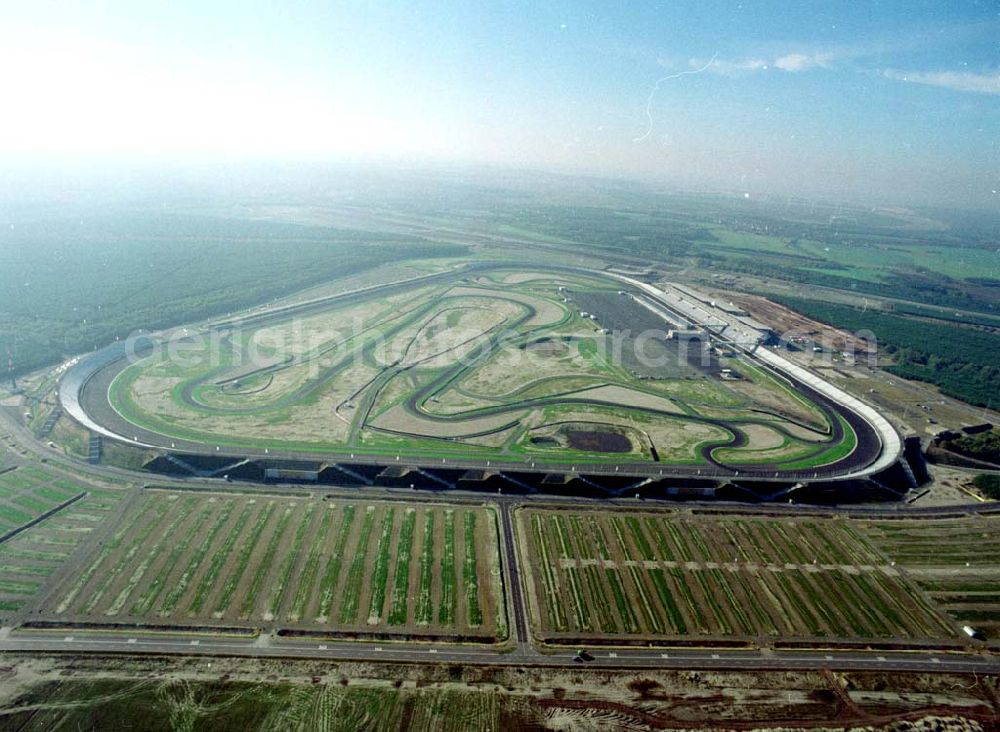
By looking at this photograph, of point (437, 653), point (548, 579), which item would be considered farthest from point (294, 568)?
point (548, 579)

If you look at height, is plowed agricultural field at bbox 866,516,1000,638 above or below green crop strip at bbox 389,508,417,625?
above

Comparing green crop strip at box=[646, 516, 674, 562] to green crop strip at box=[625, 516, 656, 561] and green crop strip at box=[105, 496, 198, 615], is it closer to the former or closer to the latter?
green crop strip at box=[625, 516, 656, 561]

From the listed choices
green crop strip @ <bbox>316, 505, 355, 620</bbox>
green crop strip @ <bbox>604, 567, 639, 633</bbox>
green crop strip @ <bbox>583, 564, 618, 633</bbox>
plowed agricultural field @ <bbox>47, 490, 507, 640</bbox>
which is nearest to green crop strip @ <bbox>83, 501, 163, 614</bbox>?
plowed agricultural field @ <bbox>47, 490, 507, 640</bbox>

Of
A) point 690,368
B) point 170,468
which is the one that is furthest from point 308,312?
point 690,368

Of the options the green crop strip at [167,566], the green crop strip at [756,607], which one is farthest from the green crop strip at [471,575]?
the green crop strip at [167,566]

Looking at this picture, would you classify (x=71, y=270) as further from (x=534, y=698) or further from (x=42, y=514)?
(x=534, y=698)

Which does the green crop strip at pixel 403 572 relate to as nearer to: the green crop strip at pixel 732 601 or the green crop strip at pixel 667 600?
the green crop strip at pixel 667 600
